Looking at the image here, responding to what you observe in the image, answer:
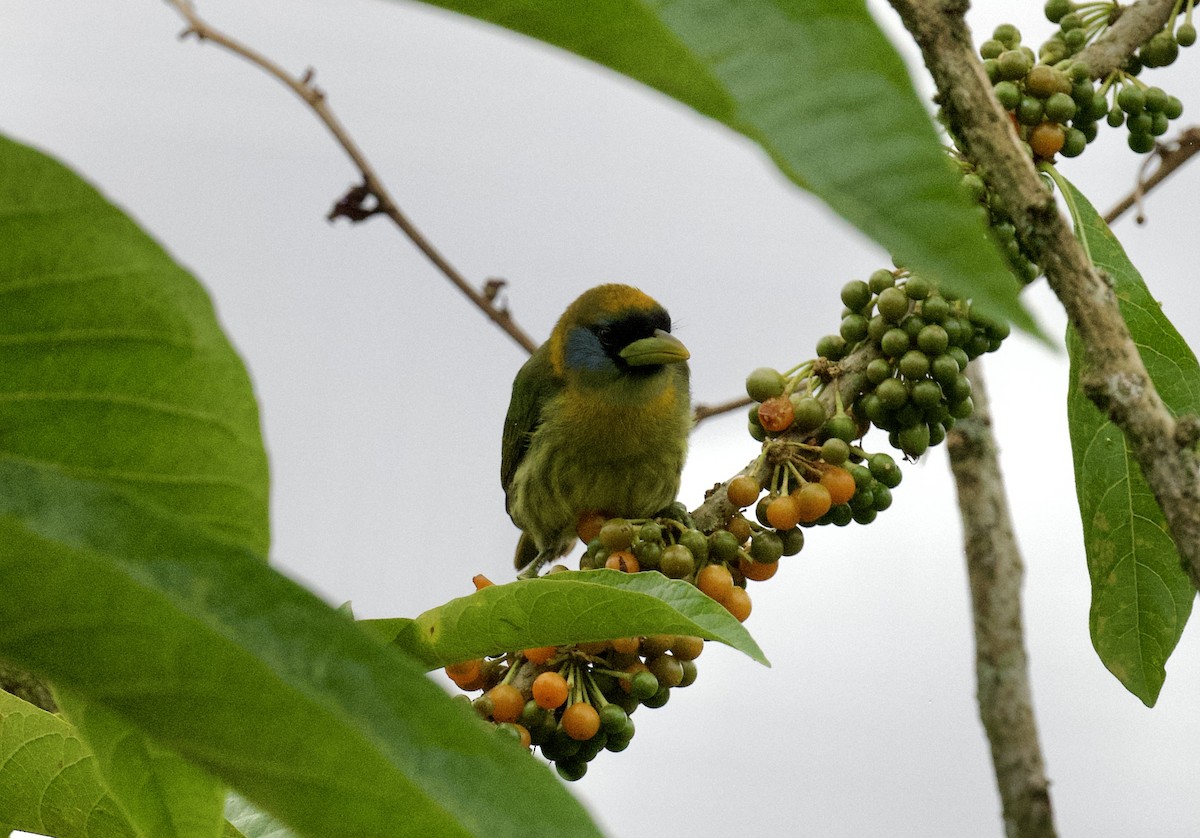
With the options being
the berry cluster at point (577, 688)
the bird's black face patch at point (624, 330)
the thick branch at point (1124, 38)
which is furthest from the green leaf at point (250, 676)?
the bird's black face patch at point (624, 330)

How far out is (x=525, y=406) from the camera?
120 inches

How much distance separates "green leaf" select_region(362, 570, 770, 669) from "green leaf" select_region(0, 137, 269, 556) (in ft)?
1.37

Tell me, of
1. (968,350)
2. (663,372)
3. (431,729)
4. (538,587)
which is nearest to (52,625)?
(431,729)

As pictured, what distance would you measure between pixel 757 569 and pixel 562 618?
0.67 meters

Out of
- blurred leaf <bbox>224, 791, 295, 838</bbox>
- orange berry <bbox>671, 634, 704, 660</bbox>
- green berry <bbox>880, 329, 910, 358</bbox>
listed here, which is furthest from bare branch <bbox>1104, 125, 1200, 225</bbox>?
blurred leaf <bbox>224, 791, 295, 838</bbox>

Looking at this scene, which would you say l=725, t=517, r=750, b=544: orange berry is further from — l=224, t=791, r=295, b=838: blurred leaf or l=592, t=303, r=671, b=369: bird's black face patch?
l=592, t=303, r=671, b=369: bird's black face patch

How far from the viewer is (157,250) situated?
60 cm

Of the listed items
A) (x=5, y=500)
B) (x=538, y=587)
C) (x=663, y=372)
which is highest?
(x=663, y=372)

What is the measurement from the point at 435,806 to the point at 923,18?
0.63 metres

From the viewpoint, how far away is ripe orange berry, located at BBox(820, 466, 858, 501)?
172 cm

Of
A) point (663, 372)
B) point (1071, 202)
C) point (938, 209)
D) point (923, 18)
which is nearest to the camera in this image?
point (938, 209)

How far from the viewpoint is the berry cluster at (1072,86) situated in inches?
71.8

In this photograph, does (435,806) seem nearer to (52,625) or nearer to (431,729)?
(431,729)

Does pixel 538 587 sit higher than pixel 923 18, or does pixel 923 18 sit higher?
pixel 923 18
